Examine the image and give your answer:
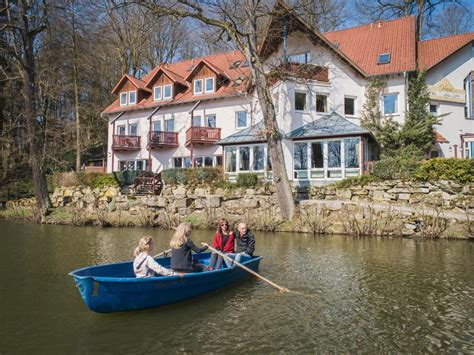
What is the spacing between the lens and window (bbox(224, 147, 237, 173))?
89.8 feet

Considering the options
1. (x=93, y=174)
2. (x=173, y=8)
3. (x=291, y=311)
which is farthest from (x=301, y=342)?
(x=93, y=174)

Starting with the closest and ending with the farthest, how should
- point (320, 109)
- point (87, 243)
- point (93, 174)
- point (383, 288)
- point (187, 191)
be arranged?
point (383, 288) < point (87, 243) < point (187, 191) < point (320, 109) < point (93, 174)

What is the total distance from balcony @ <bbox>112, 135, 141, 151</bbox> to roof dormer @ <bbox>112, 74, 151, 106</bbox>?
11.1 ft

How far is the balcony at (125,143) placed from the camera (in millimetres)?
33094

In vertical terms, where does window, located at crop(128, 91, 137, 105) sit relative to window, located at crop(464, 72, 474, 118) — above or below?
above

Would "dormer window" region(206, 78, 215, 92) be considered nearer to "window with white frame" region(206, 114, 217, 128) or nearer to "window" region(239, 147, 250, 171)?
"window with white frame" region(206, 114, 217, 128)

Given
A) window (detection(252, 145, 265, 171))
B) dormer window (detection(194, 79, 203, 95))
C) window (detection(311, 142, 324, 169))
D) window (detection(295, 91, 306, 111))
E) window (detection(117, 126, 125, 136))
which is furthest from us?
window (detection(117, 126, 125, 136))


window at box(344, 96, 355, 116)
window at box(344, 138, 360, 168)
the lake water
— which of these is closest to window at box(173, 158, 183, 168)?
window at box(344, 96, 355, 116)

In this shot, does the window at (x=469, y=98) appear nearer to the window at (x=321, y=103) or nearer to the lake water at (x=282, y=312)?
the window at (x=321, y=103)

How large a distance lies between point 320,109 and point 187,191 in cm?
957

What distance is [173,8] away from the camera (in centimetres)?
2056

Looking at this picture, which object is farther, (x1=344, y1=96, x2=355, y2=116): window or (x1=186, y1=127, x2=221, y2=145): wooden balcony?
(x1=186, y1=127, x2=221, y2=145): wooden balcony

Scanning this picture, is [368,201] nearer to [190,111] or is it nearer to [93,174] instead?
[190,111]

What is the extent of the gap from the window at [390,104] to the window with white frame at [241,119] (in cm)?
895
